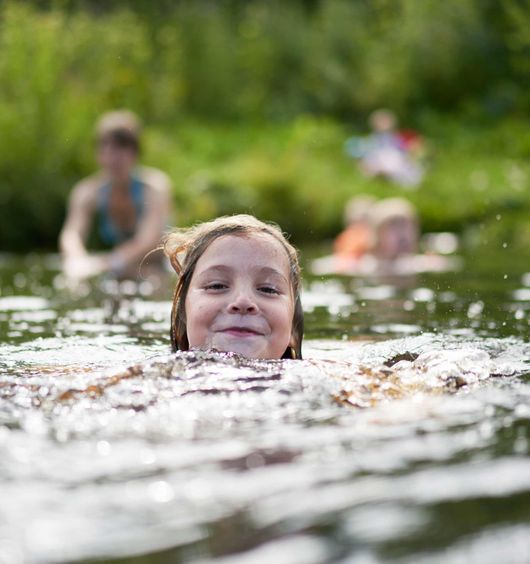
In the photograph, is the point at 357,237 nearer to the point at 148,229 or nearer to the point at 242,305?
the point at 148,229

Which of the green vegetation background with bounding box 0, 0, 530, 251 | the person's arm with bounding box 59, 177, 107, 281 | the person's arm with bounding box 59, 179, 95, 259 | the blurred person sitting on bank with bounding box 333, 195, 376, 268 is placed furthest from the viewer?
the green vegetation background with bounding box 0, 0, 530, 251

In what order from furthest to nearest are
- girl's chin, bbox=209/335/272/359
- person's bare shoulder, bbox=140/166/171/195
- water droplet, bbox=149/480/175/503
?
person's bare shoulder, bbox=140/166/171/195
girl's chin, bbox=209/335/272/359
water droplet, bbox=149/480/175/503

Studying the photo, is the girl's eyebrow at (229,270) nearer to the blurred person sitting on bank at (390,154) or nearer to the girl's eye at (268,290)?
the girl's eye at (268,290)

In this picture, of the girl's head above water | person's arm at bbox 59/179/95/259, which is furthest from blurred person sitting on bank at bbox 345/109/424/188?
the girl's head above water

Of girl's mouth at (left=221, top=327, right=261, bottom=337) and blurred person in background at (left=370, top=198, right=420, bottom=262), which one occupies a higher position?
blurred person in background at (left=370, top=198, right=420, bottom=262)

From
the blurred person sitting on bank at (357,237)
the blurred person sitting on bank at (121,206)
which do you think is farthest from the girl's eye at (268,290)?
the blurred person sitting on bank at (357,237)

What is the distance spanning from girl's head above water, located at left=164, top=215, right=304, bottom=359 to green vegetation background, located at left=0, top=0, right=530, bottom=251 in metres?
8.13

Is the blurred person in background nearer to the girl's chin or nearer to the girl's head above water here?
the girl's head above water

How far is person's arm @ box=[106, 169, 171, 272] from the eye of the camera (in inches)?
334

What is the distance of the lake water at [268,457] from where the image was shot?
2.10 meters

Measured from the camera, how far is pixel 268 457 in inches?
104

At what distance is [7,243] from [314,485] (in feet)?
34.5

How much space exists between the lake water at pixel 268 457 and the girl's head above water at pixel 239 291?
21cm

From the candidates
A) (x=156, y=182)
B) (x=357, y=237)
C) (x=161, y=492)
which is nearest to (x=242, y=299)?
(x=161, y=492)
